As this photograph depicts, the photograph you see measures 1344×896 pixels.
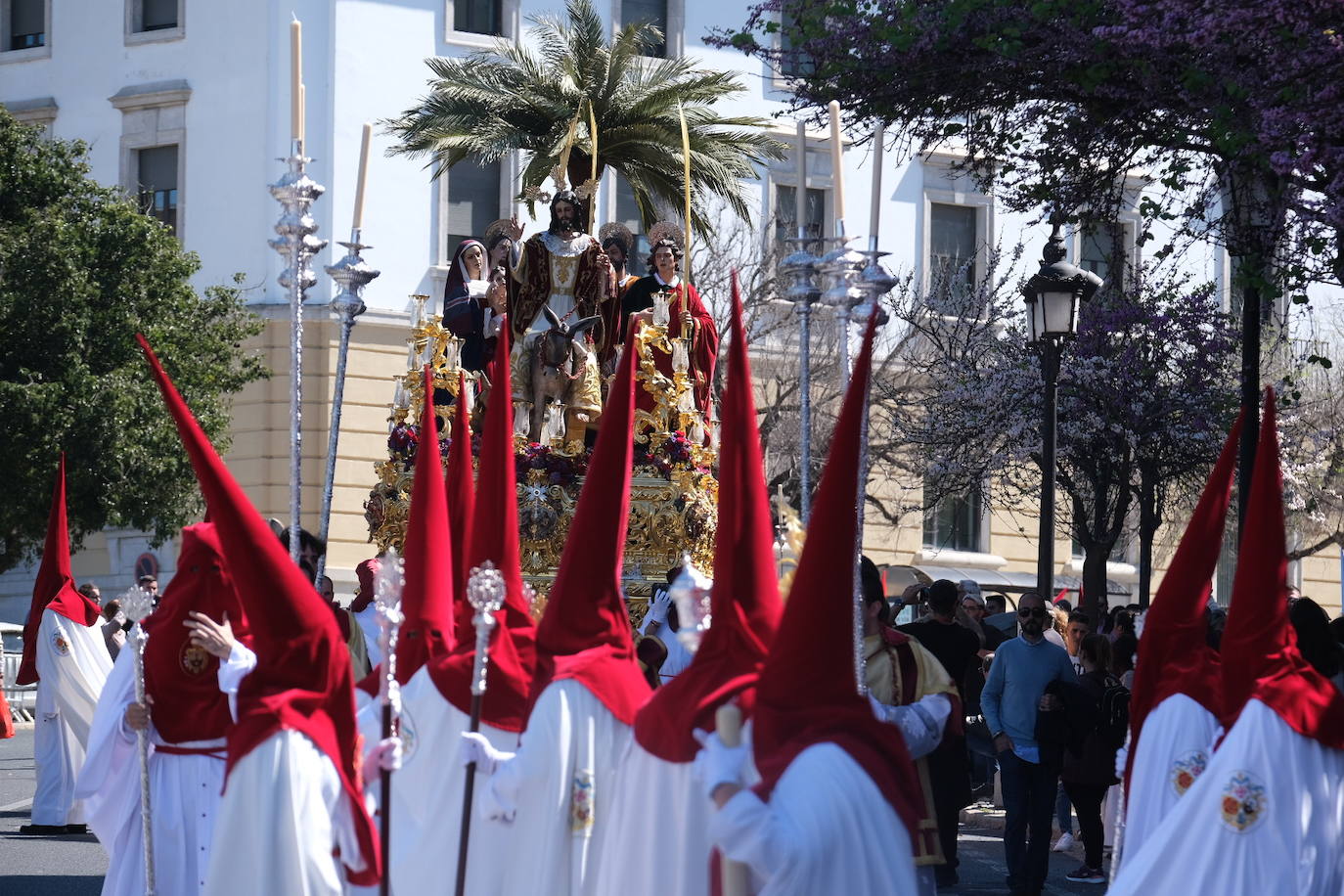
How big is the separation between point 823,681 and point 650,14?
2837 cm

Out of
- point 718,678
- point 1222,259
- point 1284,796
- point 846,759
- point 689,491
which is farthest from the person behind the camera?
point 1222,259

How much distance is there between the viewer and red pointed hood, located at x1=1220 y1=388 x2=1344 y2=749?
8.25m

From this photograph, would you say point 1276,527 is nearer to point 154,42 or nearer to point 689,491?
point 689,491

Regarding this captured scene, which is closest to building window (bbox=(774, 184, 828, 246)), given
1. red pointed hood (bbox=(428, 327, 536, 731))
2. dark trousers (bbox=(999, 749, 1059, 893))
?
dark trousers (bbox=(999, 749, 1059, 893))

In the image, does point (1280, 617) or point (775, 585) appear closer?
point (775, 585)

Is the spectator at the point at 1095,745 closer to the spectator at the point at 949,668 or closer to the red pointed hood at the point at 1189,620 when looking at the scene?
the spectator at the point at 949,668

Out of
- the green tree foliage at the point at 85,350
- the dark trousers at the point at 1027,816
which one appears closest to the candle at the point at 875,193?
the dark trousers at the point at 1027,816

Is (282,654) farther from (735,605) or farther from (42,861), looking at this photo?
A: (42,861)

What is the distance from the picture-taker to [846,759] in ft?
18.7

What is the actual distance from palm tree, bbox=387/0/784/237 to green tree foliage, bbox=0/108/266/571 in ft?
14.9

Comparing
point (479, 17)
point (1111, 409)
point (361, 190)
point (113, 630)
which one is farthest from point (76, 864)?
point (479, 17)

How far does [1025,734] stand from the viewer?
39.4ft

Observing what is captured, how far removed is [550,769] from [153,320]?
1904 cm

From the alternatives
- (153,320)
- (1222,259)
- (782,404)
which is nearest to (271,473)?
(153,320)
